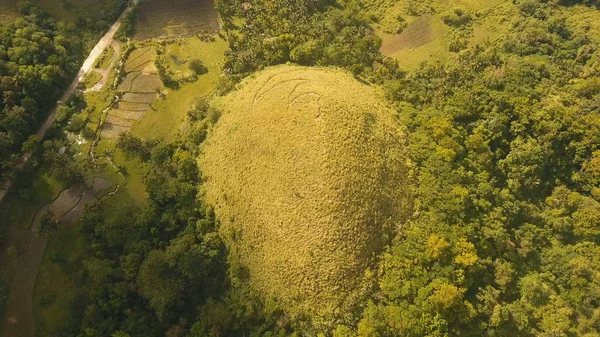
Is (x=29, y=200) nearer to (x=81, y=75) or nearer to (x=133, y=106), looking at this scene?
(x=133, y=106)

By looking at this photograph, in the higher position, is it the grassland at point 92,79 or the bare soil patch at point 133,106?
the grassland at point 92,79

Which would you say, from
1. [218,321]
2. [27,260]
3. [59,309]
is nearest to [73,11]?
[27,260]

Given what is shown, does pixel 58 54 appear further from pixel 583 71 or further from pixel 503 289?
pixel 583 71

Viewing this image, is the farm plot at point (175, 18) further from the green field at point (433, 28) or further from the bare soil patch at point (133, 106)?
the green field at point (433, 28)

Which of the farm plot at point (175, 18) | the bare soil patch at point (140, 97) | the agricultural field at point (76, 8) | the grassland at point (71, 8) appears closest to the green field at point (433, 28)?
the farm plot at point (175, 18)

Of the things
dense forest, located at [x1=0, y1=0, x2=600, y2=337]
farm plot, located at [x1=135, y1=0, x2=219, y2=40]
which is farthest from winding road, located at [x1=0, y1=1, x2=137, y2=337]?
farm plot, located at [x1=135, y1=0, x2=219, y2=40]
